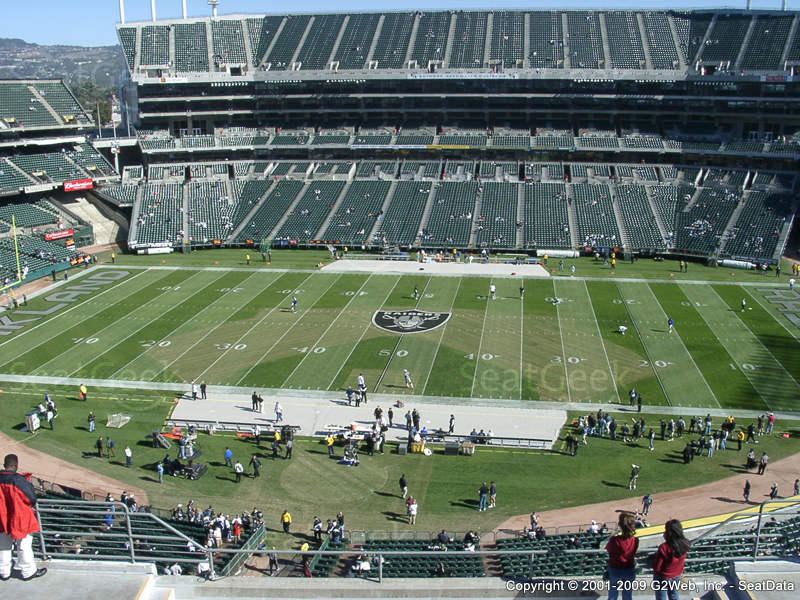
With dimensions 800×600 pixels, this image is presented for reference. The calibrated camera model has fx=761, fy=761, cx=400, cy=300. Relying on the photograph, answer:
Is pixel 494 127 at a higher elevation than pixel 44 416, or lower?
higher

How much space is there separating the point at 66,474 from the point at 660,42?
238ft

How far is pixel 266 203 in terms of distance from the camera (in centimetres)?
7300

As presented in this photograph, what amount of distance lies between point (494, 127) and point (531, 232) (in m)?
19.1

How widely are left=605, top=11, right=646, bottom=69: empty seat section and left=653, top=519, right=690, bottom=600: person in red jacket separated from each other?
75554 millimetres

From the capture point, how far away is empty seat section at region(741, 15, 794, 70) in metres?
72.4

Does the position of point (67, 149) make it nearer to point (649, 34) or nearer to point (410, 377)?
point (410, 377)

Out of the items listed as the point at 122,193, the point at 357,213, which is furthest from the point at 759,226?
the point at 122,193

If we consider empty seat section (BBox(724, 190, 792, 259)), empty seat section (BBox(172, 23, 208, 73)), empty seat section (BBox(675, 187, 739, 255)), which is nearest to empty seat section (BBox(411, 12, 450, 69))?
empty seat section (BBox(172, 23, 208, 73))

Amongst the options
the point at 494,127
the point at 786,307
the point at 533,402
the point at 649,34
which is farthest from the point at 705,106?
the point at 533,402

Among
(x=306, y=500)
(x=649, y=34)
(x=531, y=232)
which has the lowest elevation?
(x=306, y=500)

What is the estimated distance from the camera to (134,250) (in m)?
66.8

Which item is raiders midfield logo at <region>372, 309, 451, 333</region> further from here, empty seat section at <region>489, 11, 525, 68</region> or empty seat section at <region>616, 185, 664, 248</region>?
empty seat section at <region>489, 11, 525, 68</region>

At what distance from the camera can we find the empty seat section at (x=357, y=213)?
67.1 m

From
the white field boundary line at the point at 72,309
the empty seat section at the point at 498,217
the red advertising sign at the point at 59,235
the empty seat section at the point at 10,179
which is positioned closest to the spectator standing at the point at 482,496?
the white field boundary line at the point at 72,309
